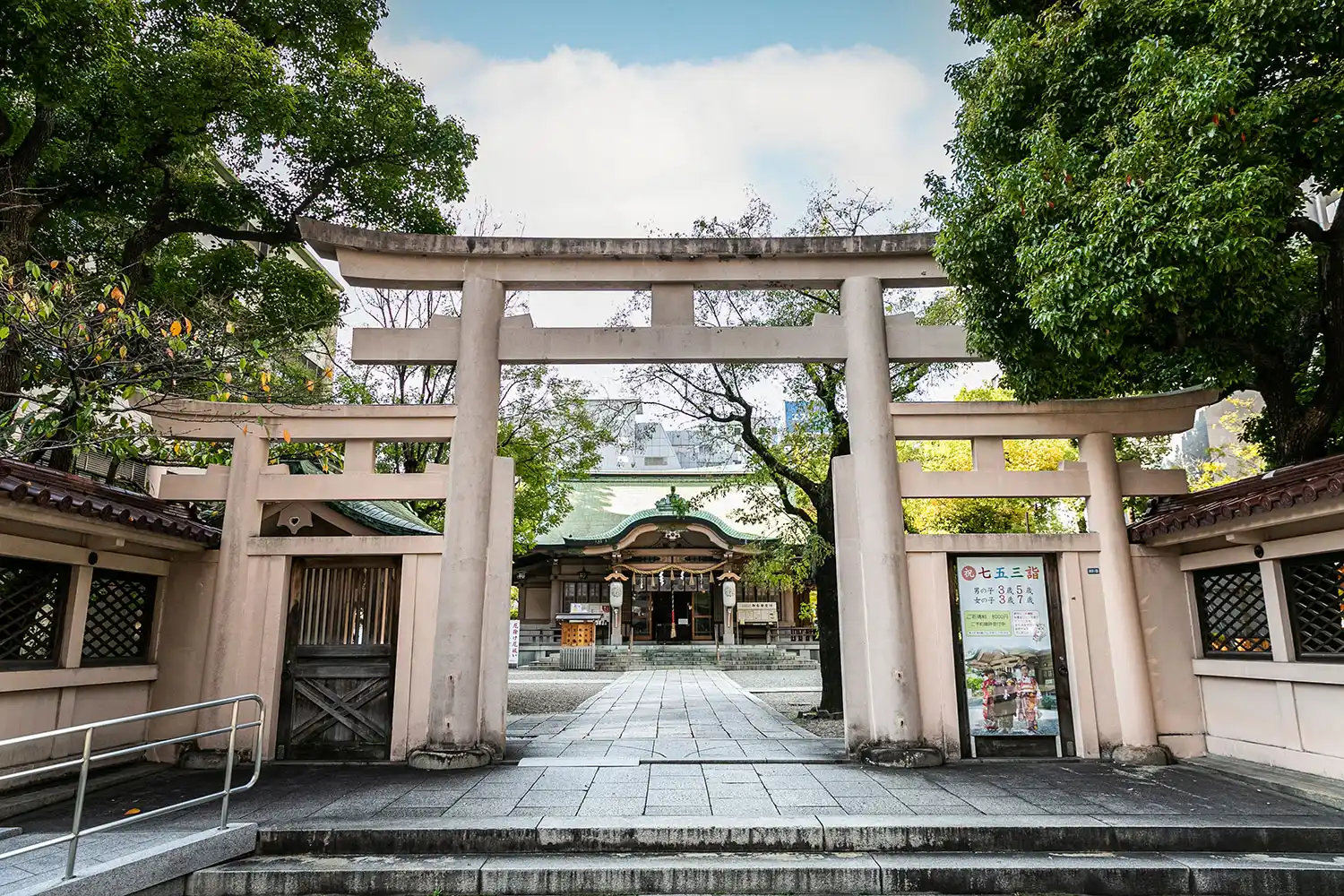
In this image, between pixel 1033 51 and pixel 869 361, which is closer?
pixel 1033 51

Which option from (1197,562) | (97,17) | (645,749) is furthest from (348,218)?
(1197,562)

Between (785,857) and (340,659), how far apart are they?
491 cm

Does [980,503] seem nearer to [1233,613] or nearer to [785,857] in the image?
[1233,613]

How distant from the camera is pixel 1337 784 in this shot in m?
5.98

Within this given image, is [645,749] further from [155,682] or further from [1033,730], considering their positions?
[155,682]

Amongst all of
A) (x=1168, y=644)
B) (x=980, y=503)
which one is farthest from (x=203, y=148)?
(x=980, y=503)

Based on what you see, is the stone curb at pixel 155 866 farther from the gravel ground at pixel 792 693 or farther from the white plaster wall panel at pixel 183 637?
the gravel ground at pixel 792 693

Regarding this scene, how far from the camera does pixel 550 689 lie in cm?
1738

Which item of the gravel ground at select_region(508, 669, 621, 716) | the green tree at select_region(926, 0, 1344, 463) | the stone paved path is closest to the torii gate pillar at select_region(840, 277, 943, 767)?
the stone paved path

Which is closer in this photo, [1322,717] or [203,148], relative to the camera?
[1322,717]

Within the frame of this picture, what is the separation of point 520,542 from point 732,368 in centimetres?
576

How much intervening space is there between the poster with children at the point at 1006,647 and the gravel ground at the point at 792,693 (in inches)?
99.0

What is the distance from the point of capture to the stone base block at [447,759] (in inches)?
283

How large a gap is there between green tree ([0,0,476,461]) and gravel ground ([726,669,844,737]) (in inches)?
319
